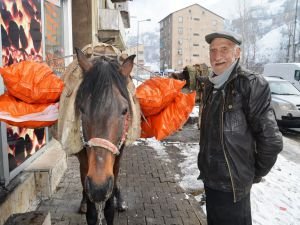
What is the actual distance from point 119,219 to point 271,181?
9.98ft

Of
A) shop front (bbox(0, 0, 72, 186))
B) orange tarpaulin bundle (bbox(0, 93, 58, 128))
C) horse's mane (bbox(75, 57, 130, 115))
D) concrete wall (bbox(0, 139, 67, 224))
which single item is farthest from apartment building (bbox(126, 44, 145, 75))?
concrete wall (bbox(0, 139, 67, 224))

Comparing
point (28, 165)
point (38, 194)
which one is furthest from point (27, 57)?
point (38, 194)

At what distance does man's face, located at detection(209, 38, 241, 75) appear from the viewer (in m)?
2.40

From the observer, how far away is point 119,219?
4.04 meters

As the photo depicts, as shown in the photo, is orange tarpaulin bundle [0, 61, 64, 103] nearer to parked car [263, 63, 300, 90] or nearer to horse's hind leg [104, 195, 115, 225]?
horse's hind leg [104, 195, 115, 225]

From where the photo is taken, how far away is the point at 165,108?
3195 mm

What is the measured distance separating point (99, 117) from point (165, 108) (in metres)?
1.14

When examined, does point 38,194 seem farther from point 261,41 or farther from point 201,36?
point 261,41

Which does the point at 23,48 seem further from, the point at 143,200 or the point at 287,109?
the point at 287,109

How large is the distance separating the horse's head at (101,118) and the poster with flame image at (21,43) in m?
1.94

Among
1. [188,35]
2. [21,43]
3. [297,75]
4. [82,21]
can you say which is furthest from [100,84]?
[188,35]

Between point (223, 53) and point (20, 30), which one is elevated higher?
point (20, 30)

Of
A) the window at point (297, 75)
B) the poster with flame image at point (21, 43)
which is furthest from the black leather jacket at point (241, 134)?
the window at point (297, 75)

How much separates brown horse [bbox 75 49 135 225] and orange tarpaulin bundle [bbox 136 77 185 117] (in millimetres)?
434
